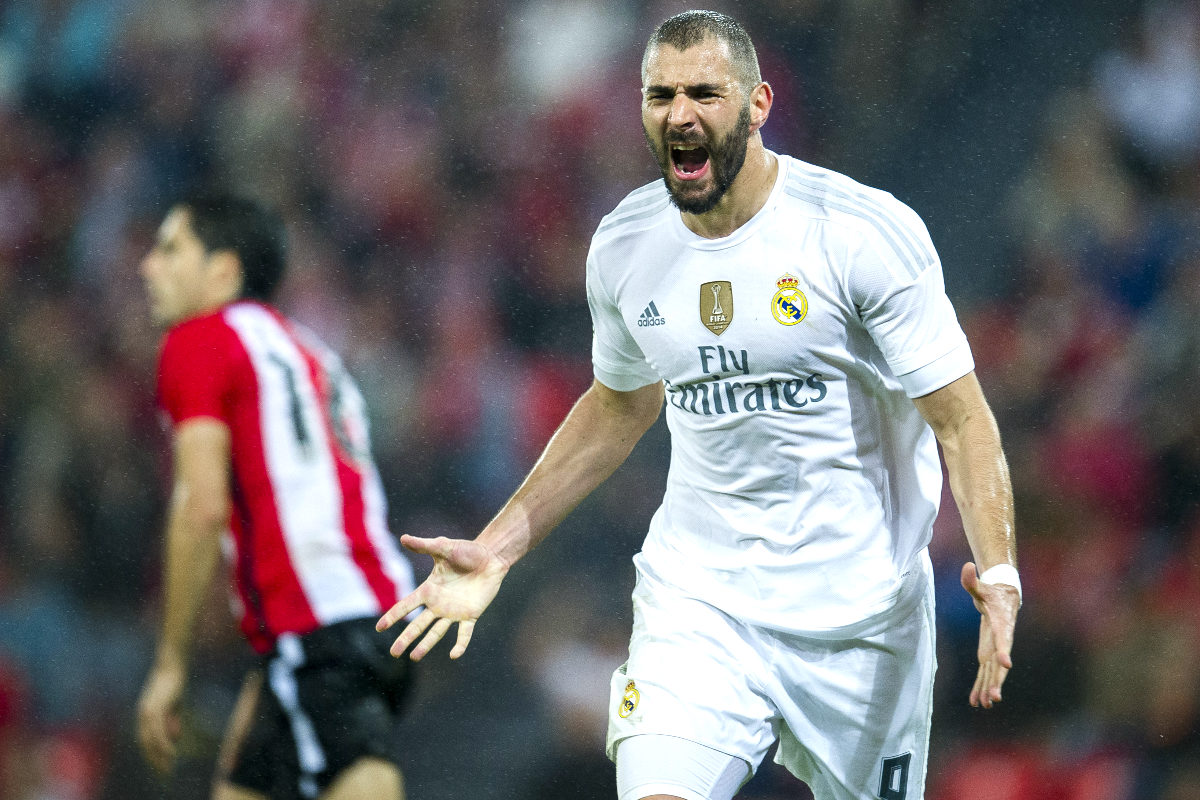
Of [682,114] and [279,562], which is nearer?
[682,114]

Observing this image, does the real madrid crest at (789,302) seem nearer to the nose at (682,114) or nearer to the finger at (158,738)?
the nose at (682,114)

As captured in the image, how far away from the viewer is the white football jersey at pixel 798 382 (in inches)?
91.7

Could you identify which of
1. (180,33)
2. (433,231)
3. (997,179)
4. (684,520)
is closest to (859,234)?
(684,520)

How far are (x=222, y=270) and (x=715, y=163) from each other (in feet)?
5.96

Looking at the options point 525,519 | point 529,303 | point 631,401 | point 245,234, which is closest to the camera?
point 525,519

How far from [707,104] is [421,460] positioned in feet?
10.6

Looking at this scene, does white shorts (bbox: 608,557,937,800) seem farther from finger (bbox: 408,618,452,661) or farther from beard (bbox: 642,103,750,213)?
beard (bbox: 642,103,750,213)

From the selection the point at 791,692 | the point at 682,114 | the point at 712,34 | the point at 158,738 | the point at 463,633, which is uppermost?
the point at 712,34

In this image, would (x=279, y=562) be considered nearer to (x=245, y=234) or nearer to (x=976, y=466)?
(x=245, y=234)

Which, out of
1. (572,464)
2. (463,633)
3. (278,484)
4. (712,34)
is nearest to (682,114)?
(712,34)

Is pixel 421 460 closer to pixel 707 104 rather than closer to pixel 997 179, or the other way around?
pixel 997 179

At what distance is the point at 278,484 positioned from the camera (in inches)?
132

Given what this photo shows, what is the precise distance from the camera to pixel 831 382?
7.91ft

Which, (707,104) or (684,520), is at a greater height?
(707,104)
